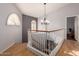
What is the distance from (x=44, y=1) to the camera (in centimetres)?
183

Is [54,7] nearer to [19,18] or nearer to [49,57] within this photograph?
[19,18]

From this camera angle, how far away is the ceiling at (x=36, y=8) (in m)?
1.85

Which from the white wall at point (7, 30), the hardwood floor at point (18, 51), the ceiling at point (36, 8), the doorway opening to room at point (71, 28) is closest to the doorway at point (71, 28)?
the doorway opening to room at point (71, 28)

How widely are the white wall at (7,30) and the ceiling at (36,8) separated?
0.11 meters

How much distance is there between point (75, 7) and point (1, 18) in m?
1.22

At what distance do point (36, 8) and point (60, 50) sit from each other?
81 centimetres

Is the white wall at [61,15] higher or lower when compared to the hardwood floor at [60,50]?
higher

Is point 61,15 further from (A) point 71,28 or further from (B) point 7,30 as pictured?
(B) point 7,30

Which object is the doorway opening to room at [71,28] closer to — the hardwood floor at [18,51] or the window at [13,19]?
the hardwood floor at [18,51]

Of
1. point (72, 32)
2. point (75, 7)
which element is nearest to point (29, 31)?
point (72, 32)

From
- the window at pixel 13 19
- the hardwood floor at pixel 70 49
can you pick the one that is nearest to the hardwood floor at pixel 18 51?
the window at pixel 13 19

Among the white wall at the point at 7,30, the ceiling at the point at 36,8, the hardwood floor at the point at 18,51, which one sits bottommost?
the hardwood floor at the point at 18,51

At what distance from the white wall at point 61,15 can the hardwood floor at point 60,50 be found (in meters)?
0.34

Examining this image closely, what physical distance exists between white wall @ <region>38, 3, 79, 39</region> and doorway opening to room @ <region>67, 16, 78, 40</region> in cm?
7
